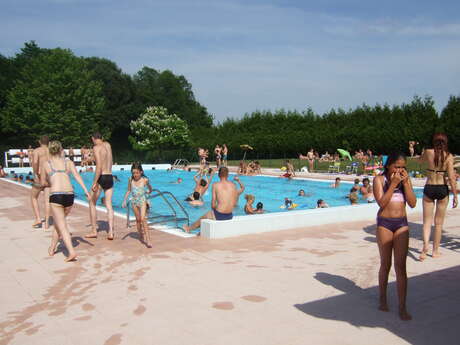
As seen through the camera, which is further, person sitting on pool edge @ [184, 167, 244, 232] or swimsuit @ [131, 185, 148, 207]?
person sitting on pool edge @ [184, 167, 244, 232]

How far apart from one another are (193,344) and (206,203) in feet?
40.4

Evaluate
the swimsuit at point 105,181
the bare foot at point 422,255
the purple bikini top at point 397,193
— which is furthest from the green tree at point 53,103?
the purple bikini top at point 397,193

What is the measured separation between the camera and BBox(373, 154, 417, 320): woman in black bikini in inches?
152

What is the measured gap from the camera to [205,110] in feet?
222

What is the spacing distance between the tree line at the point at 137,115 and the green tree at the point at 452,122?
0.06 meters

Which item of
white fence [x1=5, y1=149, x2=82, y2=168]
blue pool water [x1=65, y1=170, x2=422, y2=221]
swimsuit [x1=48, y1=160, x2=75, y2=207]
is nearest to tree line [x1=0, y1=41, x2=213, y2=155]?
white fence [x1=5, y1=149, x2=82, y2=168]

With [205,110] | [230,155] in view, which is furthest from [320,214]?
[205,110]

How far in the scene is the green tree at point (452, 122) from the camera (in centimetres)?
2684

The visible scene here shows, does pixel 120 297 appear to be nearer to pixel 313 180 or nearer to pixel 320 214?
pixel 320 214

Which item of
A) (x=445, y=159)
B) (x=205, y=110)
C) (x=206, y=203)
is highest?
(x=205, y=110)

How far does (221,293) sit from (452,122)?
1062 inches

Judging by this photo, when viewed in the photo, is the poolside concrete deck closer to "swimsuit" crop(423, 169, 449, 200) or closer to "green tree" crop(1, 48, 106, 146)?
"swimsuit" crop(423, 169, 449, 200)

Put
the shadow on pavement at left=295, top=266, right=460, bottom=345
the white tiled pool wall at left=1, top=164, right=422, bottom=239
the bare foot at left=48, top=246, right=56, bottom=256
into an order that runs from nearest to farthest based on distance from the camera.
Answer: the shadow on pavement at left=295, top=266, right=460, bottom=345, the bare foot at left=48, top=246, right=56, bottom=256, the white tiled pool wall at left=1, top=164, right=422, bottom=239

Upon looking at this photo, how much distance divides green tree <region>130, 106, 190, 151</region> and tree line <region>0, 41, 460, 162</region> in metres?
1.05
